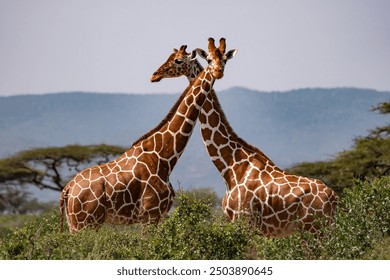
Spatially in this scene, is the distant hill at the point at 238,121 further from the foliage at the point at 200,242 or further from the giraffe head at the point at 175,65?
the foliage at the point at 200,242

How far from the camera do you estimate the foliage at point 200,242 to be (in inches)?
345

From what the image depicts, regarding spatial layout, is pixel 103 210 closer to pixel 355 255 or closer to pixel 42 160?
pixel 355 255

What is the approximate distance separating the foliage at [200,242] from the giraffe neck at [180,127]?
0.41m

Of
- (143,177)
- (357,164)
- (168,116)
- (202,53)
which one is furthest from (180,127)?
(357,164)

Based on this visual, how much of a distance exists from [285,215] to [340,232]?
Answer: 19.6 inches

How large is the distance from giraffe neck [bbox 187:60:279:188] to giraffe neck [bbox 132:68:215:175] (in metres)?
0.11

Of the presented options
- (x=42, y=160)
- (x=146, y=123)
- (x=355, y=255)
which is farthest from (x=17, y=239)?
(x=146, y=123)

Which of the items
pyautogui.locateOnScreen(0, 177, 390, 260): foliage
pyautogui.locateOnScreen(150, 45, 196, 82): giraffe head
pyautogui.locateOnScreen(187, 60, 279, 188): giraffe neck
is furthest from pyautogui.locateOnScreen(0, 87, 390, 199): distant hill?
pyautogui.locateOnScreen(0, 177, 390, 260): foliage

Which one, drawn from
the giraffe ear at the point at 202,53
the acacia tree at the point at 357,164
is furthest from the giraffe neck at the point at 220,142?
the acacia tree at the point at 357,164

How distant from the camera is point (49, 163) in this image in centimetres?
2278

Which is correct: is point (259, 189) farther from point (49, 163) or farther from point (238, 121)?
point (238, 121)

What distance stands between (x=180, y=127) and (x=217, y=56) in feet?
2.39

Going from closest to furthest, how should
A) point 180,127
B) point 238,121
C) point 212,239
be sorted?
point 212,239 → point 180,127 → point 238,121

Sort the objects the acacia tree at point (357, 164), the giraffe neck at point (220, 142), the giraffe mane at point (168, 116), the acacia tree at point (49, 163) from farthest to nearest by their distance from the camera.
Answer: the acacia tree at point (49, 163)
the acacia tree at point (357, 164)
the giraffe mane at point (168, 116)
the giraffe neck at point (220, 142)
